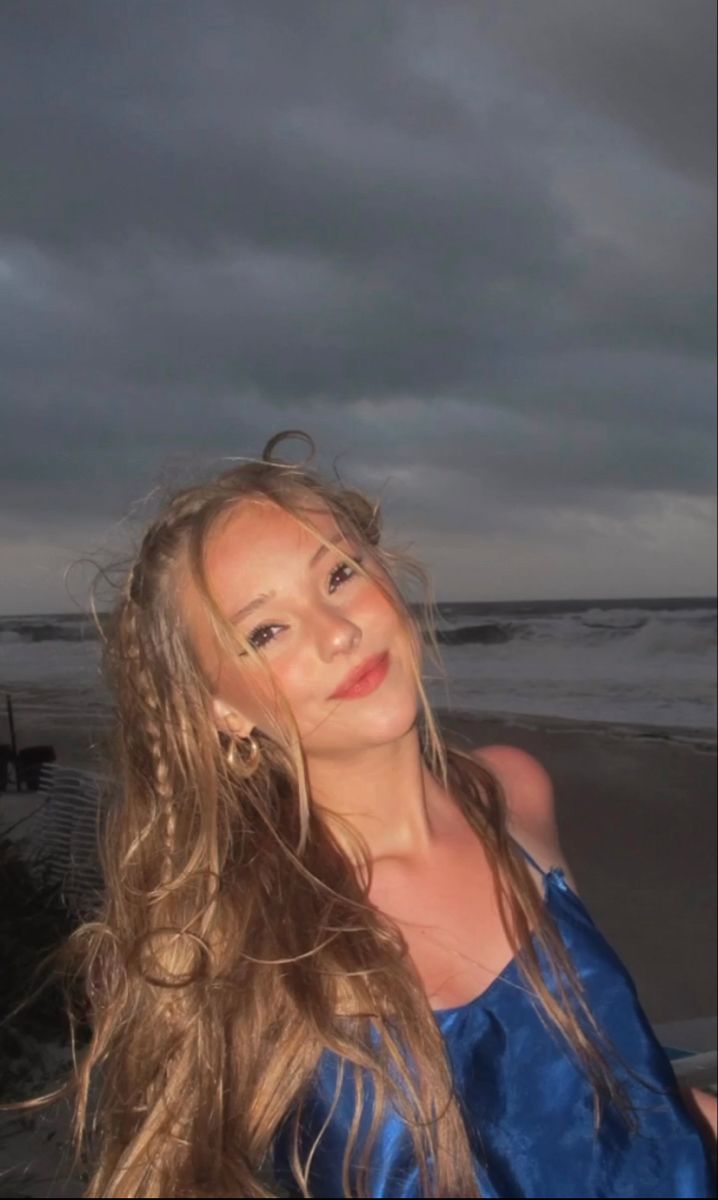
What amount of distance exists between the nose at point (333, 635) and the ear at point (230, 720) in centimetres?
12

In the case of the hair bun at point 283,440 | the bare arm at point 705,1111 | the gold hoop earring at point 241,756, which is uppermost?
the hair bun at point 283,440

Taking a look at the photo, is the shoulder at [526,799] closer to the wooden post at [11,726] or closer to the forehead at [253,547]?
the forehead at [253,547]

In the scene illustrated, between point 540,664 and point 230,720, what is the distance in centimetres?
496

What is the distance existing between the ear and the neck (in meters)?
0.07

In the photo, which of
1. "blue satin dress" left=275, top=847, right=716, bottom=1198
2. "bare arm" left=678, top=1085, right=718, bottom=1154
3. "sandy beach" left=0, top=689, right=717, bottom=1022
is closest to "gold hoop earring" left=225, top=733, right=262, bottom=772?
"blue satin dress" left=275, top=847, right=716, bottom=1198

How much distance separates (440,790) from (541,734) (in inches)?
123

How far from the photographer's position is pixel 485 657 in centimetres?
502

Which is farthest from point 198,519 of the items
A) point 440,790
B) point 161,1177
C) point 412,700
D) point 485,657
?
point 485,657

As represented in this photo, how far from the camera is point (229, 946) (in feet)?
3.42

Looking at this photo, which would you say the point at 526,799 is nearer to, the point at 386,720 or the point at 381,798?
the point at 381,798

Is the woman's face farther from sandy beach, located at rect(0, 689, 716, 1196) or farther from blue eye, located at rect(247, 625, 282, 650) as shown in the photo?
sandy beach, located at rect(0, 689, 716, 1196)

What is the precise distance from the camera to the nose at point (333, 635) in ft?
3.40

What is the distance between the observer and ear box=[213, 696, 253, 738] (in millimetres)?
1104

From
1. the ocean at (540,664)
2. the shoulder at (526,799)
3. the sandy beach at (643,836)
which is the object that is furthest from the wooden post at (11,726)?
the sandy beach at (643,836)
